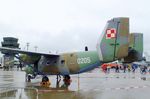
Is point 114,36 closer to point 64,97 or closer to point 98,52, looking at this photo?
point 98,52

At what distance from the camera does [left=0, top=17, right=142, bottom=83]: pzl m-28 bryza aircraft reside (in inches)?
853

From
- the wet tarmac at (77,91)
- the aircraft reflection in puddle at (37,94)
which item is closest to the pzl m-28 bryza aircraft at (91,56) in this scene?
the wet tarmac at (77,91)

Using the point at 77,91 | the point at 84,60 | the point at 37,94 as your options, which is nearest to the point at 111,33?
the point at 84,60

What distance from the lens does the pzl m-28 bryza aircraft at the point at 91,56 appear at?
21.7 metres

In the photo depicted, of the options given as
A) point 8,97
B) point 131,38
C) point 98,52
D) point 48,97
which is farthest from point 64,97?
point 131,38

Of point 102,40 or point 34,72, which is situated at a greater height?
point 102,40

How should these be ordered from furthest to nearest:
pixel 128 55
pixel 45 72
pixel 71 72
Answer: pixel 45 72 → pixel 71 72 → pixel 128 55

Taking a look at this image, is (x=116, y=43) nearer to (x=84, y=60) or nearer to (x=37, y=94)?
(x=84, y=60)

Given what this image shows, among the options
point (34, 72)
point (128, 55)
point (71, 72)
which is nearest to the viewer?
point (128, 55)

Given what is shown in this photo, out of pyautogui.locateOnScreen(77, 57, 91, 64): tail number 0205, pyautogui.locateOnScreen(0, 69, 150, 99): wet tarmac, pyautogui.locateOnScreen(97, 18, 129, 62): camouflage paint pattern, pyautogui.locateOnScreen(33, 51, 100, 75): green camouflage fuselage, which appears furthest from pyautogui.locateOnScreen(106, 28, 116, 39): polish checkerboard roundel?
pyautogui.locateOnScreen(0, 69, 150, 99): wet tarmac

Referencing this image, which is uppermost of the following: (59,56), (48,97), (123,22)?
(123,22)

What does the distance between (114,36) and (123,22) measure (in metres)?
1.18

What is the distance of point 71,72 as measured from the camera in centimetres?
2500

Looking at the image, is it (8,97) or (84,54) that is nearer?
(8,97)
